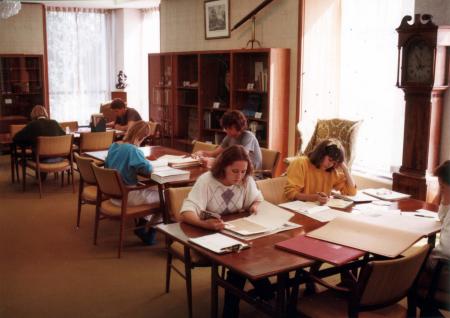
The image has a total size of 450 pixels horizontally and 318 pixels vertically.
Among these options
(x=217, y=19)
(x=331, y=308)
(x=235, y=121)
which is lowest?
(x=331, y=308)

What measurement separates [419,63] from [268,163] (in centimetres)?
165

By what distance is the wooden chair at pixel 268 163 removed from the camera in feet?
16.2

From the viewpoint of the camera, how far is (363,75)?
568cm

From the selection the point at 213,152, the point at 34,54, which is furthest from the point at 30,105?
the point at 213,152

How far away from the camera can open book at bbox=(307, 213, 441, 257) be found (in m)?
2.54

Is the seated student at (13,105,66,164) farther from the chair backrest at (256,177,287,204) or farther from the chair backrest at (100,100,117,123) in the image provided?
the chair backrest at (256,177,287,204)

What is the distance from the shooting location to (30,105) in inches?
392

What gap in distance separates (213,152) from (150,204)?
97 centimetres

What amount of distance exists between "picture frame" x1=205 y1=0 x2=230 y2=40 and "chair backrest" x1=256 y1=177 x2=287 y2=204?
3.99m

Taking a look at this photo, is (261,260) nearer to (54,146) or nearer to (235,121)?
(235,121)

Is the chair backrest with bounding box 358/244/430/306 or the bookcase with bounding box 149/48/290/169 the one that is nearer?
the chair backrest with bounding box 358/244/430/306

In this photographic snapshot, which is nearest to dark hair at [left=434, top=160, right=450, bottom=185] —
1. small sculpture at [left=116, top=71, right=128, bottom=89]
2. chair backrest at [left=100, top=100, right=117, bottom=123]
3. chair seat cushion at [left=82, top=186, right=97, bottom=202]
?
chair seat cushion at [left=82, top=186, right=97, bottom=202]

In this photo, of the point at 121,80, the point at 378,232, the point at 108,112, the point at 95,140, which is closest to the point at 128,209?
the point at 378,232

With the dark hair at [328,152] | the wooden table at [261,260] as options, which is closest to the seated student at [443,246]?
the wooden table at [261,260]
